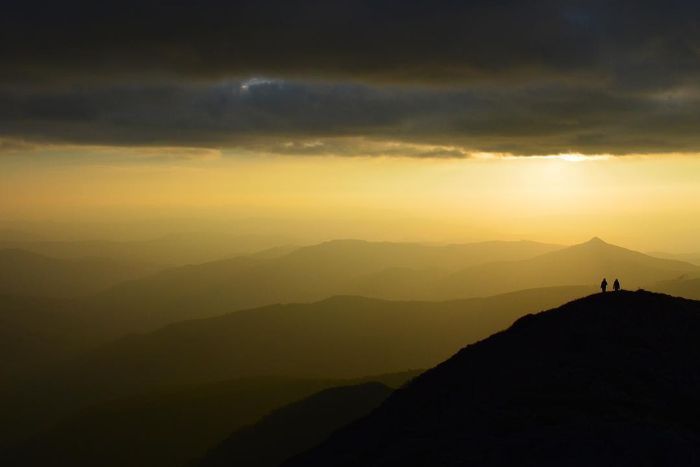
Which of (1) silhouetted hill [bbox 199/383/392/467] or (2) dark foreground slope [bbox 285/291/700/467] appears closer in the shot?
(2) dark foreground slope [bbox 285/291/700/467]

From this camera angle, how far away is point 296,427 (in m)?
146

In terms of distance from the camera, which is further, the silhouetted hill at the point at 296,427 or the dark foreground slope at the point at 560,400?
the silhouetted hill at the point at 296,427

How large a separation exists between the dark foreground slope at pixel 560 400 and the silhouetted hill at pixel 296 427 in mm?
74654

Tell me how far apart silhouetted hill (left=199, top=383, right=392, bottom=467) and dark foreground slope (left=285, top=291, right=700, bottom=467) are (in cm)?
7465

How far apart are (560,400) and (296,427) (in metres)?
109

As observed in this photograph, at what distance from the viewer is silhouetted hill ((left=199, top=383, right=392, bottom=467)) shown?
460 ft

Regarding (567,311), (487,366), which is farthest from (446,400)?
(567,311)

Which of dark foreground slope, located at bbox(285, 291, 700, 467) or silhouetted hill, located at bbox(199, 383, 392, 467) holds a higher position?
dark foreground slope, located at bbox(285, 291, 700, 467)

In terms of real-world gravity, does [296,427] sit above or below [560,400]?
below

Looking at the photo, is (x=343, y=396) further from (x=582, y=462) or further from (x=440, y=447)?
(x=582, y=462)

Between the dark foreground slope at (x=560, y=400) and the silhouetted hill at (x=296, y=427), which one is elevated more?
the dark foreground slope at (x=560, y=400)

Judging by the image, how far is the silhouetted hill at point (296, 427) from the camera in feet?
460

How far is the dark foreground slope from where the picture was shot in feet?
124

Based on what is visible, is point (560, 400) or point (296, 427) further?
point (296, 427)
